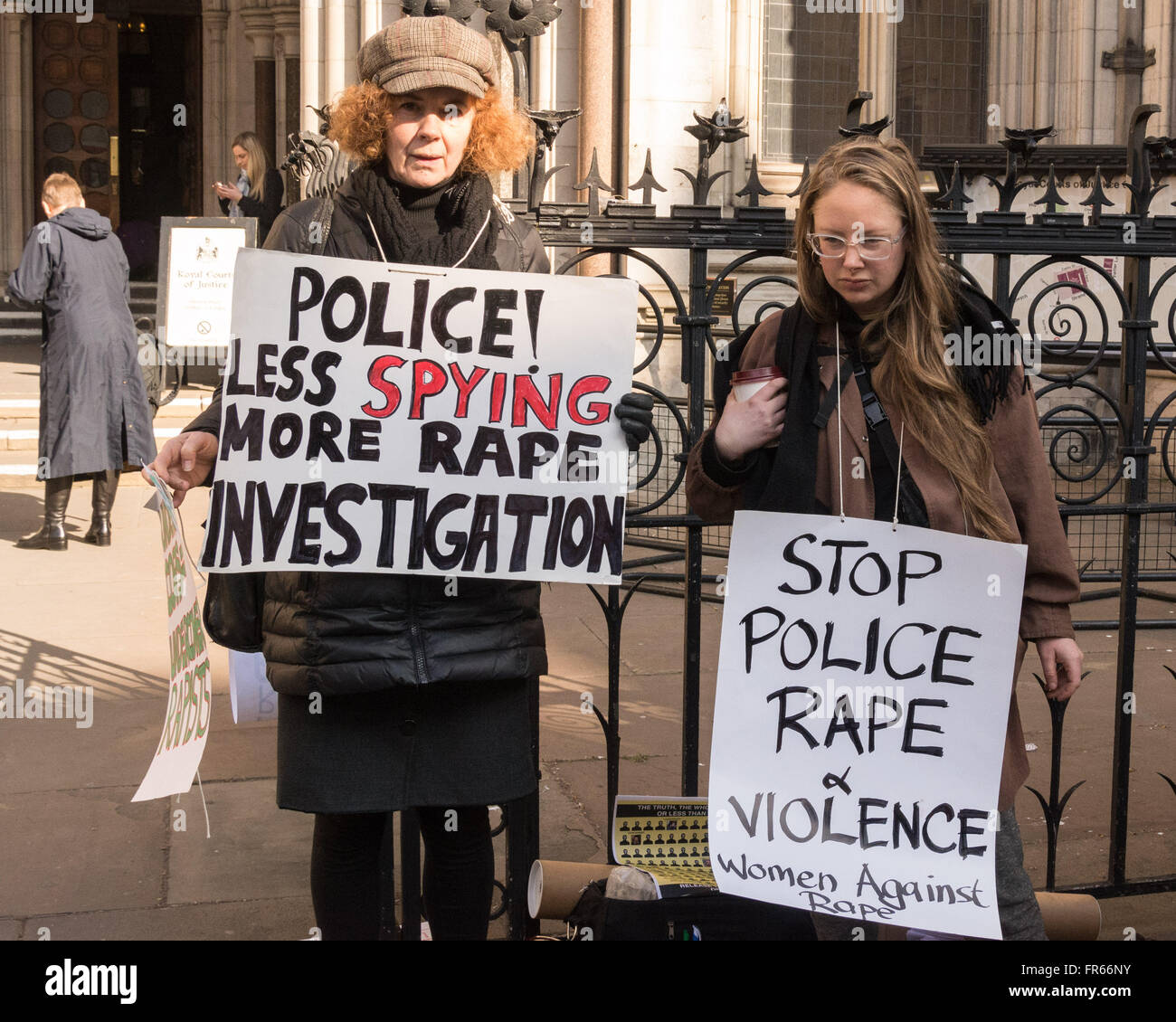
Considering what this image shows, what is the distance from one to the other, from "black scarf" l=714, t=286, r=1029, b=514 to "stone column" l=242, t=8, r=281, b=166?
15177mm

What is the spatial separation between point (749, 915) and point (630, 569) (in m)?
4.85

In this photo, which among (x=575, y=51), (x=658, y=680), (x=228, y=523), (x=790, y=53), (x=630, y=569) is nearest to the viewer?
(x=228, y=523)

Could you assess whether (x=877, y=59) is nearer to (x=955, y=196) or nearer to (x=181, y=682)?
(x=955, y=196)

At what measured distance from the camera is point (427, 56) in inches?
112

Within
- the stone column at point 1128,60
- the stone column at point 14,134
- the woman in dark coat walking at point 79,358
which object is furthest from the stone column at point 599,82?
the stone column at point 14,134

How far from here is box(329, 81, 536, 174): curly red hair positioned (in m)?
2.92

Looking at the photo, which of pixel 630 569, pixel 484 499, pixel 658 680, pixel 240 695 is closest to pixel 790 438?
pixel 484 499

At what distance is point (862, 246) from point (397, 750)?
132cm

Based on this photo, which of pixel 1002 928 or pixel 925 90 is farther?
pixel 925 90

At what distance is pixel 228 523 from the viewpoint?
2900 millimetres

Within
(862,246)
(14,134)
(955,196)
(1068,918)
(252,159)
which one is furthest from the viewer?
(14,134)

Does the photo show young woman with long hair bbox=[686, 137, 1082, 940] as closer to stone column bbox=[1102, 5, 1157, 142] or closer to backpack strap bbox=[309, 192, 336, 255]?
backpack strap bbox=[309, 192, 336, 255]

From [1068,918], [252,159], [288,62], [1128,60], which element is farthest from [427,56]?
[288,62]

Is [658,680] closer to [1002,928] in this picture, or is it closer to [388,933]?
[388,933]
